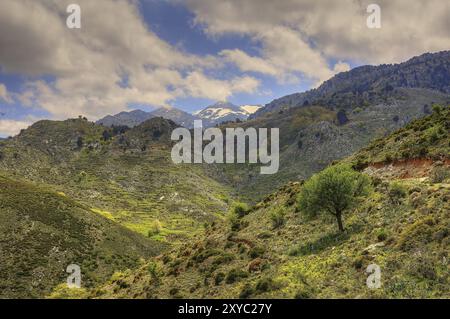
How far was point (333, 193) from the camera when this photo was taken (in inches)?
1909

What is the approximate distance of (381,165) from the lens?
225 ft

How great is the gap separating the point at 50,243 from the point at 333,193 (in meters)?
79.0

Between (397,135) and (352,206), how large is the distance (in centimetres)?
3421

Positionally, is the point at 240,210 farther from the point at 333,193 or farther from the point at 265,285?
the point at 265,285

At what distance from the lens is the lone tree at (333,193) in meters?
48.4

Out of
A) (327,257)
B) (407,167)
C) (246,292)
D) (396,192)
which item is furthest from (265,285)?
(407,167)

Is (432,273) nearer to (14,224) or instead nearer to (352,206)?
(352,206)

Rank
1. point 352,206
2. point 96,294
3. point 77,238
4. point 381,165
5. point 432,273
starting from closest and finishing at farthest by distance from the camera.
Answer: point 432,273, point 352,206, point 96,294, point 381,165, point 77,238

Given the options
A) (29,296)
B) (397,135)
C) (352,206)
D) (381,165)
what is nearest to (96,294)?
(29,296)

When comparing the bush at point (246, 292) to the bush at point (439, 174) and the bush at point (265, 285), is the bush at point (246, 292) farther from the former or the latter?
the bush at point (439, 174)

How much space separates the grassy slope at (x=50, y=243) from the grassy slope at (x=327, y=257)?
104ft

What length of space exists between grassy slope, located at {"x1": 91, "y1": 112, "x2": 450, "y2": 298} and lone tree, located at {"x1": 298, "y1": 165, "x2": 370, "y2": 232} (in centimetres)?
210

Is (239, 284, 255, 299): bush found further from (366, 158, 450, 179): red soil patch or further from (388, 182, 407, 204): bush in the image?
(366, 158, 450, 179): red soil patch

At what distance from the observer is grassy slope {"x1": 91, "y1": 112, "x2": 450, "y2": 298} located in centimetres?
3347
